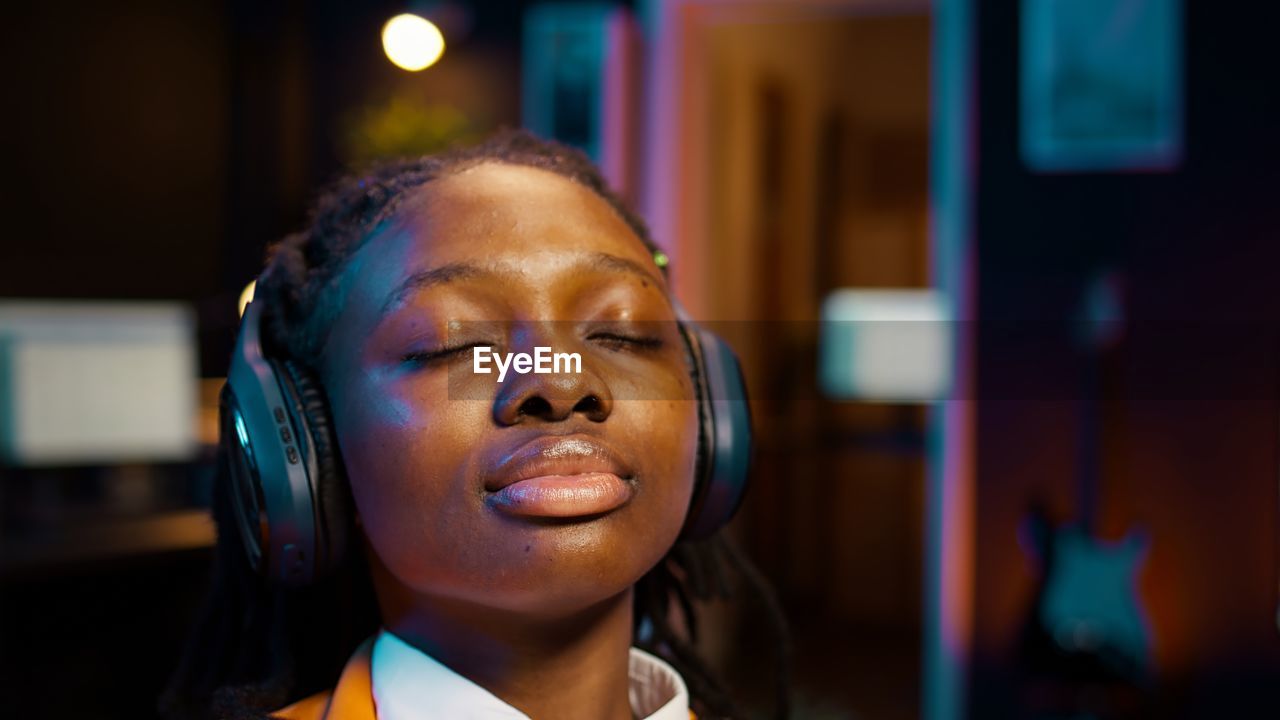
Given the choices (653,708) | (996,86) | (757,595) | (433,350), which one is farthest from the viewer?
(996,86)

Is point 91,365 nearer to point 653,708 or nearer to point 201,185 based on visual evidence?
point 201,185

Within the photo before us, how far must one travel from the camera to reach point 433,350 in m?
0.87

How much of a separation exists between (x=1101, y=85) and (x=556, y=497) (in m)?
2.97

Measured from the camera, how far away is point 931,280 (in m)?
3.36

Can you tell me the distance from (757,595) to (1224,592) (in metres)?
2.45

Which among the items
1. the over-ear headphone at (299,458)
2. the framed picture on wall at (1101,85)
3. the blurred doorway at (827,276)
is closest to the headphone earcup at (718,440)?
the over-ear headphone at (299,458)

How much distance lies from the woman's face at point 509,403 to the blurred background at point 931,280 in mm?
1924

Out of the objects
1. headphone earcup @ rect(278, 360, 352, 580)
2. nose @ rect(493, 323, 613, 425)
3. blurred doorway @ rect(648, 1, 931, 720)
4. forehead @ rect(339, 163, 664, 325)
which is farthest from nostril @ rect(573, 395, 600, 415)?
blurred doorway @ rect(648, 1, 931, 720)

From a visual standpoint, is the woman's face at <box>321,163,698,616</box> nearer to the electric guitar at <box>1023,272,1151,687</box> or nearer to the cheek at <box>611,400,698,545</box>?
the cheek at <box>611,400,698,545</box>

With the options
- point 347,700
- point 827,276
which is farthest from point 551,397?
point 827,276

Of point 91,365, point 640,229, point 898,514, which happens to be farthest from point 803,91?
point 640,229

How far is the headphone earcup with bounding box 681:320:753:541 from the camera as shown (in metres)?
1.00

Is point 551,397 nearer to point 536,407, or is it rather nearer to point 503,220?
point 536,407

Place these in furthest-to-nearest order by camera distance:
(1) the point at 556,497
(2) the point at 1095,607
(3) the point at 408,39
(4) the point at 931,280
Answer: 1. (4) the point at 931,280
2. (3) the point at 408,39
3. (2) the point at 1095,607
4. (1) the point at 556,497
